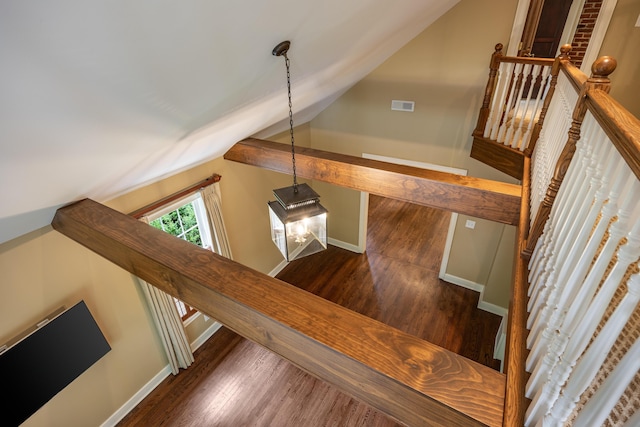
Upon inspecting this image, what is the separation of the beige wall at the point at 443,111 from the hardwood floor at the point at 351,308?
2.04 ft

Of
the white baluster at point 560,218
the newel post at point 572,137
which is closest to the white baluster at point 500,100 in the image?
the newel post at point 572,137

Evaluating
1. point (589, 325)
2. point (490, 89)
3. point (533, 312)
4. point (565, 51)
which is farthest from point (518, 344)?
point (490, 89)

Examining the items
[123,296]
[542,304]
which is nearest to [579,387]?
[542,304]

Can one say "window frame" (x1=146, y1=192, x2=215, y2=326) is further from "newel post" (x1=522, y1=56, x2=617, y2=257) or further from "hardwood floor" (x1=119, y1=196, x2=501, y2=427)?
"newel post" (x1=522, y1=56, x2=617, y2=257)

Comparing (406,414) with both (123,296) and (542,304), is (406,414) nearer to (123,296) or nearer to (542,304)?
(542,304)

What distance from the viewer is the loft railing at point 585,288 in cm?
70

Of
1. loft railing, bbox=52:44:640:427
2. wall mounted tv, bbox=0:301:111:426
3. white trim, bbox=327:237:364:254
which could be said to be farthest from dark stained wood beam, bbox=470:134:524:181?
wall mounted tv, bbox=0:301:111:426

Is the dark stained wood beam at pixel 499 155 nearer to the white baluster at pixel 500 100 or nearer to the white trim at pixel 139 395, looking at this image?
the white baluster at pixel 500 100

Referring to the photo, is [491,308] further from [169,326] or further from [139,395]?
[139,395]

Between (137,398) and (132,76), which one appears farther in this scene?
(137,398)

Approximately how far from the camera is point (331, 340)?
1.28m

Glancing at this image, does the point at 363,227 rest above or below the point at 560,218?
below

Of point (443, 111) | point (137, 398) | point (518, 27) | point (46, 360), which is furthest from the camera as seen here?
point (443, 111)

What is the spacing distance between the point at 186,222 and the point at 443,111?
139 inches
